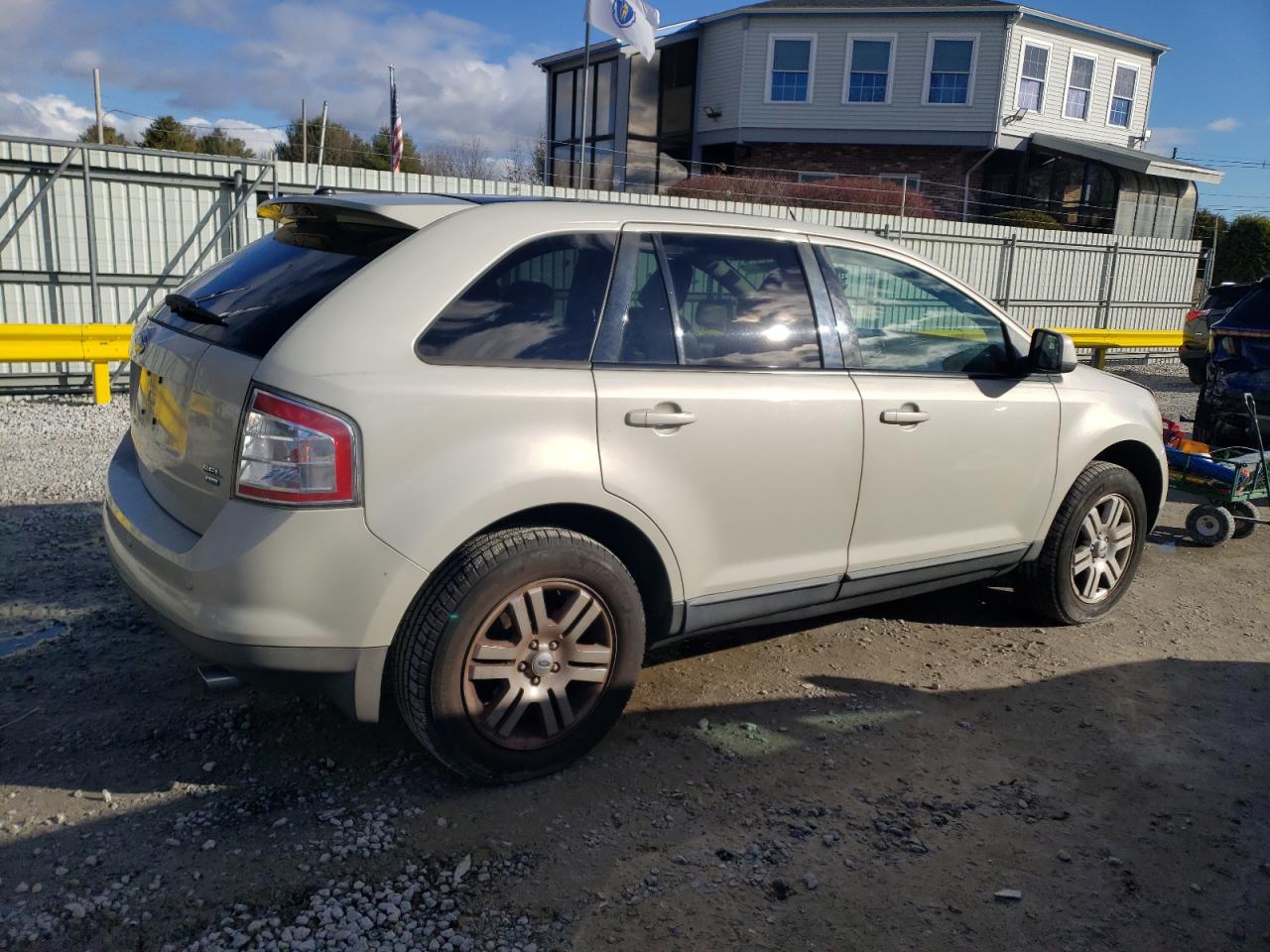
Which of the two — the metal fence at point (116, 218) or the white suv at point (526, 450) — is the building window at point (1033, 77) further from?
the white suv at point (526, 450)

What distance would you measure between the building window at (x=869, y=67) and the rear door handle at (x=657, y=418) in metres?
27.8

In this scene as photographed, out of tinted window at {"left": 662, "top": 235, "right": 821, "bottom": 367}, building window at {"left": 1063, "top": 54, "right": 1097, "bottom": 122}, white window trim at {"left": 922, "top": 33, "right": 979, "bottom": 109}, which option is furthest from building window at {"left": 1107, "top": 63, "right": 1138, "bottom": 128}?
tinted window at {"left": 662, "top": 235, "right": 821, "bottom": 367}

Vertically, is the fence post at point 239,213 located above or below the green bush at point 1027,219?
below

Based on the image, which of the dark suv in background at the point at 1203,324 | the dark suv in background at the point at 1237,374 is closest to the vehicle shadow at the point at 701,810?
the dark suv in background at the point at 1237,374

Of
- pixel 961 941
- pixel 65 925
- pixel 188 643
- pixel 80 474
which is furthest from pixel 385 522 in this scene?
pixel 80 474

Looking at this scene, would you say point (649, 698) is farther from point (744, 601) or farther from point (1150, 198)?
point (1150, 198)

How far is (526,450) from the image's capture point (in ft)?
10.2

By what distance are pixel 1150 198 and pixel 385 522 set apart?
33.2 meters

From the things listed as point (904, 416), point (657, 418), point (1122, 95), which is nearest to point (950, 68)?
point (1122, 95)

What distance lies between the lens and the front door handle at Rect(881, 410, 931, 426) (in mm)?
3971

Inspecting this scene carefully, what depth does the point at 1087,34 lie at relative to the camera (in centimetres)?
2903

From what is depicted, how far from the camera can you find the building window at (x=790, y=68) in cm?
2861

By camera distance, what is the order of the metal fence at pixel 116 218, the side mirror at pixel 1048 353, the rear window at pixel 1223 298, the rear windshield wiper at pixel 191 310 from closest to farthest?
the rear windshield wiper at pixel 191 310, the side mirror at pixel 1048 353, the metal fence at pixel 116 218, the rear window at pixel 1223 298

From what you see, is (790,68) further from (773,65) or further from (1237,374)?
(1237,374)
